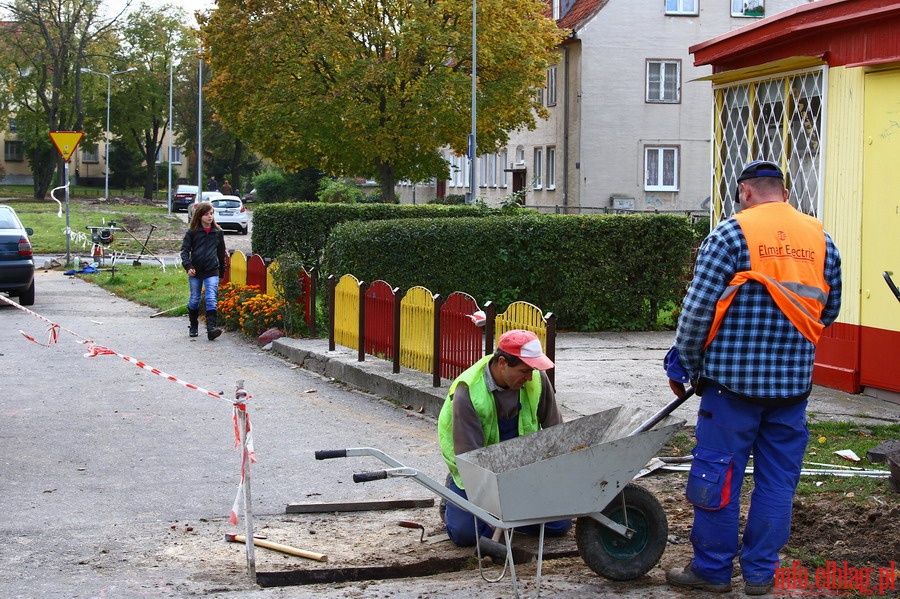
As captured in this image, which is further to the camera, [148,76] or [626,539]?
[148,76]

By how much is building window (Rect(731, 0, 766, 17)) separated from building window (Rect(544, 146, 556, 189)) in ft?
26.5

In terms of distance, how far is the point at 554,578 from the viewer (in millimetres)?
5449

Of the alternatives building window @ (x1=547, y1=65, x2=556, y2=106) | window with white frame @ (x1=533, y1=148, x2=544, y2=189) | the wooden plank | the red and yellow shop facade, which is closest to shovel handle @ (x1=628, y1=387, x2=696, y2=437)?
the wooden plank

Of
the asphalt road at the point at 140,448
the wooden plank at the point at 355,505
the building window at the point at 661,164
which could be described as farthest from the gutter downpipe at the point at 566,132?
the wooden plank at the point at 355,505

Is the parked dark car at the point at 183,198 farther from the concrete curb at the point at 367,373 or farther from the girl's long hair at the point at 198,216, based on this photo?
the concrete curb at the point at 367,373

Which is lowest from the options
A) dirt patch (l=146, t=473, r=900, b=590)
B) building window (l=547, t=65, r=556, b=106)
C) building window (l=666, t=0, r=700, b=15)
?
dirt patch (l=146, t=473, r=900, b=590)

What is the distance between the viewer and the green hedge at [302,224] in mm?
18953

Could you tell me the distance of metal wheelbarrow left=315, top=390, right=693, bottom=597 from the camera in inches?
196

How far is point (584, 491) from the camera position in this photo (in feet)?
16.6

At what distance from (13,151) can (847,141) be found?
313 feet

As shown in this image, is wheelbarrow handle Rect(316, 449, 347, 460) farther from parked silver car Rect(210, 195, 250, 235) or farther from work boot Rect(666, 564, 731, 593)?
parked silver car Rect(210, 195, 250, 235)

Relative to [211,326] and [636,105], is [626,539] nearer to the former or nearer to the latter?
[211,326]

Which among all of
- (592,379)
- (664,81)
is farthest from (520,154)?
(592,379)

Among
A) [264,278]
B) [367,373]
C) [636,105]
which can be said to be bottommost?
[367,373]
